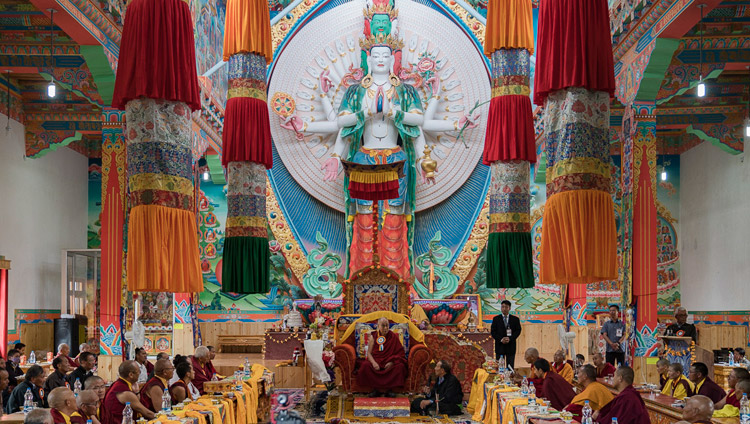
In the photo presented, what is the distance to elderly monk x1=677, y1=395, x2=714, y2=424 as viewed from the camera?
17.6 ft

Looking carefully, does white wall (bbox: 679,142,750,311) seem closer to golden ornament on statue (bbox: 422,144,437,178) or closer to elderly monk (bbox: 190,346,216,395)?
golden ornament on statue (bbox: 422,144,437,178)

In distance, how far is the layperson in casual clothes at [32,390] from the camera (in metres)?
7.41

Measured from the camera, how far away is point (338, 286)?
16.7 metres

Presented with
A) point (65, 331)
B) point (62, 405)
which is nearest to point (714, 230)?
point (65, 331)

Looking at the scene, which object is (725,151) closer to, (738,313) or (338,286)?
(738,313)

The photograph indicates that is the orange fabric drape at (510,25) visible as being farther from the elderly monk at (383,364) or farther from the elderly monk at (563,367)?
the elderly monk at (383,364)

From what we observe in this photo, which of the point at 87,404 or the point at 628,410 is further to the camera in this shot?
the point at 628,410

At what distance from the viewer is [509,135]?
9.23m

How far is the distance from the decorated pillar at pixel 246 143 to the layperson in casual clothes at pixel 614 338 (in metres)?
4.82

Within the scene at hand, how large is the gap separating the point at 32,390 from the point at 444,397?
4.86 meters

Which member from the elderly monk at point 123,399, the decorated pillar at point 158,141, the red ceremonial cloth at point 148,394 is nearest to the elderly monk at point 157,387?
the red ceremonial cloth at point 148,394

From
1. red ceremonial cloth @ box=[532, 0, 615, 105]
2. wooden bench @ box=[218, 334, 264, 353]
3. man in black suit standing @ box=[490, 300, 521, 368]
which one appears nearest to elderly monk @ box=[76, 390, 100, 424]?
red ceremonial cloth @ box=[532, 0, 615, 105]

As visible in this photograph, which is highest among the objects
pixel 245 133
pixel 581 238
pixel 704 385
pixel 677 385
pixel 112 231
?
pixel 245 133

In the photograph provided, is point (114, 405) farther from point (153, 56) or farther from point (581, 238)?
point (581, 238)
